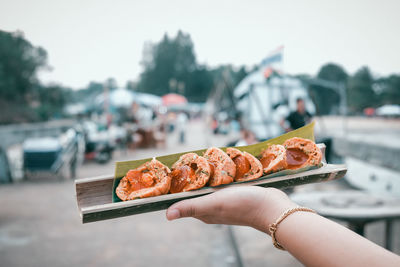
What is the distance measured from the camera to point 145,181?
1607mm

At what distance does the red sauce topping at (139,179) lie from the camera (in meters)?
1.59

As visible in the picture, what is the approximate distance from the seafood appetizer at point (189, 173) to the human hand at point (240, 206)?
145mm

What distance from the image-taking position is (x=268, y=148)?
73.0 inches

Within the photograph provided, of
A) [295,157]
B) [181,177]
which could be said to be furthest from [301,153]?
[181,177]

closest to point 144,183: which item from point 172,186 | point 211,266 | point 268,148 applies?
point 172,186

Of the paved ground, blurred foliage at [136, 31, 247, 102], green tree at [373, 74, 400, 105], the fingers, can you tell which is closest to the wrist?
the fingers

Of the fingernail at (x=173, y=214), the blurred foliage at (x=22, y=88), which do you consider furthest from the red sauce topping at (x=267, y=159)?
the blurred foliage at (x=22, y=88)

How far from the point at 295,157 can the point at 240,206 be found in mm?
625

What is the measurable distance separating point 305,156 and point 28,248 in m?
4.47

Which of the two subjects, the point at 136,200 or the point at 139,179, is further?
the point at 139,179

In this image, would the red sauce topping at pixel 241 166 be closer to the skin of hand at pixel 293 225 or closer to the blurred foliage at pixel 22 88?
the skin of hand at pixel 293 225

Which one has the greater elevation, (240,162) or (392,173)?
(240,162)

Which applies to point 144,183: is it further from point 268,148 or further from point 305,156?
point 305,156

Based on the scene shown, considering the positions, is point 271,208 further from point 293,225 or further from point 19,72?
point 19,72
